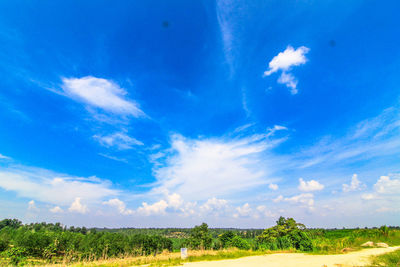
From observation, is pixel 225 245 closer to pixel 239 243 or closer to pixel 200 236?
pixel 239 243

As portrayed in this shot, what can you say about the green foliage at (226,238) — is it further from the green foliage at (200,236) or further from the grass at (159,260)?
the green foliage at (200,236)

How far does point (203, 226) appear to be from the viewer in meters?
38.8

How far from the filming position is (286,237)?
85.1ft

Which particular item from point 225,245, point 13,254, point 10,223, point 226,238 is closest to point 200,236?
point 226,238

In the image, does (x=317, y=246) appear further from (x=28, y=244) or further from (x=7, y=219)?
(x=7, y=219)

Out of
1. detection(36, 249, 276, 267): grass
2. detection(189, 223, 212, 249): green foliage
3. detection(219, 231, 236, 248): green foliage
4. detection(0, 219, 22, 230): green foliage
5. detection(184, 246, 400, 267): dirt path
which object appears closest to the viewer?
detection(184, 246, 400, 267): dirt path

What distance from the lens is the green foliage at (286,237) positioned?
920 inches

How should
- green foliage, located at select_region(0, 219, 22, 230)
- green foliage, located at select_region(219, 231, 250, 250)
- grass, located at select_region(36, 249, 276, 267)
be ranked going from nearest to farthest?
grass, located at select_region(36, 249, 276, 267), green foliage, located at select_region(219, 231, 250, 250), green foliage, located at select_region(0, 219, 22, 230)

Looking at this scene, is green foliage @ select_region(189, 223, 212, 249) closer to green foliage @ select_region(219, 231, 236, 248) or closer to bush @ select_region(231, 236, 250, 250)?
green foliage @ select_region(219, 231, 236, 248)

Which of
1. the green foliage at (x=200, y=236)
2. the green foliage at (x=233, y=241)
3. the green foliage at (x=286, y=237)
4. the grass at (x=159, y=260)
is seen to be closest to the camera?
the grass at (x=159, y=260)

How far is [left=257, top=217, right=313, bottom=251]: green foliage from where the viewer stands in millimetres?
23375

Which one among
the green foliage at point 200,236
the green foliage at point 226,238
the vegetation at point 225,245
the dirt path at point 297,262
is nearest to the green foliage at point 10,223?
the vegetation at point 225,245

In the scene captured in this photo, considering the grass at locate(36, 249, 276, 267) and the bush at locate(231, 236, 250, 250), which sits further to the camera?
the bush at locate(231, 236, 250, 250)

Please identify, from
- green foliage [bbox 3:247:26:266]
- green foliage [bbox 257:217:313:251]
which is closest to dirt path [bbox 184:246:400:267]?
green foliage [bbox 257:217:313:251]
